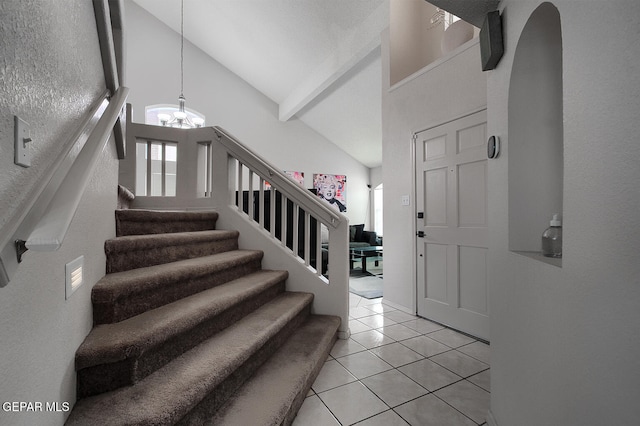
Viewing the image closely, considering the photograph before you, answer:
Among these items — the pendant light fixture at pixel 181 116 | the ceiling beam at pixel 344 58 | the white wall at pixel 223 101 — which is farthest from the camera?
the white wall at pixel 223 101

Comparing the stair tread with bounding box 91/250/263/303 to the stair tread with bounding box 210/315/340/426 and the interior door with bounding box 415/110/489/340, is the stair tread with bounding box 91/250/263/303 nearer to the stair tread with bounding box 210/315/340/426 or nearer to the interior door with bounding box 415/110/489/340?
the stair tread with bounding box 210/315/340/426

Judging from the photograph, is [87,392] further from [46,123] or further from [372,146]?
[372,146]

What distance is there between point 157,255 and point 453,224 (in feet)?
8.39

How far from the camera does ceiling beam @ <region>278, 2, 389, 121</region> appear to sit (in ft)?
11.5

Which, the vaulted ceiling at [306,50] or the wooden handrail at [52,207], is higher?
the vaulted ceiling at [306,50]

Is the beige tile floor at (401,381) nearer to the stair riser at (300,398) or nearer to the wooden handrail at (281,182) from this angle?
the stair riser at (300,398)

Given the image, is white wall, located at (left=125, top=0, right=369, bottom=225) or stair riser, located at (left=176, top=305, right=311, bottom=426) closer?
stair riser, located at (left=176, top=305, right=311, bottom=426)

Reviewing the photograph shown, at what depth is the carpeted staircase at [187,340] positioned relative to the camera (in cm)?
103

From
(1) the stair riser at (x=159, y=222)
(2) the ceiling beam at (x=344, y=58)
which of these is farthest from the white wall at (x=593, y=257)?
(2) the ceiling beam at (x=344, y=58)

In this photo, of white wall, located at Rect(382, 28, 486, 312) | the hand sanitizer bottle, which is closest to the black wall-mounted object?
the hand sanitizer bottle

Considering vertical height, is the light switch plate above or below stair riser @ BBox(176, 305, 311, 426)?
above

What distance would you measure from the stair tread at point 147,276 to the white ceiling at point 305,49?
11.6 ft

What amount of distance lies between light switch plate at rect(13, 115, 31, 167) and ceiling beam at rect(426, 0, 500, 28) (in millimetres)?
1586

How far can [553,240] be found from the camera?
41.1 inches
